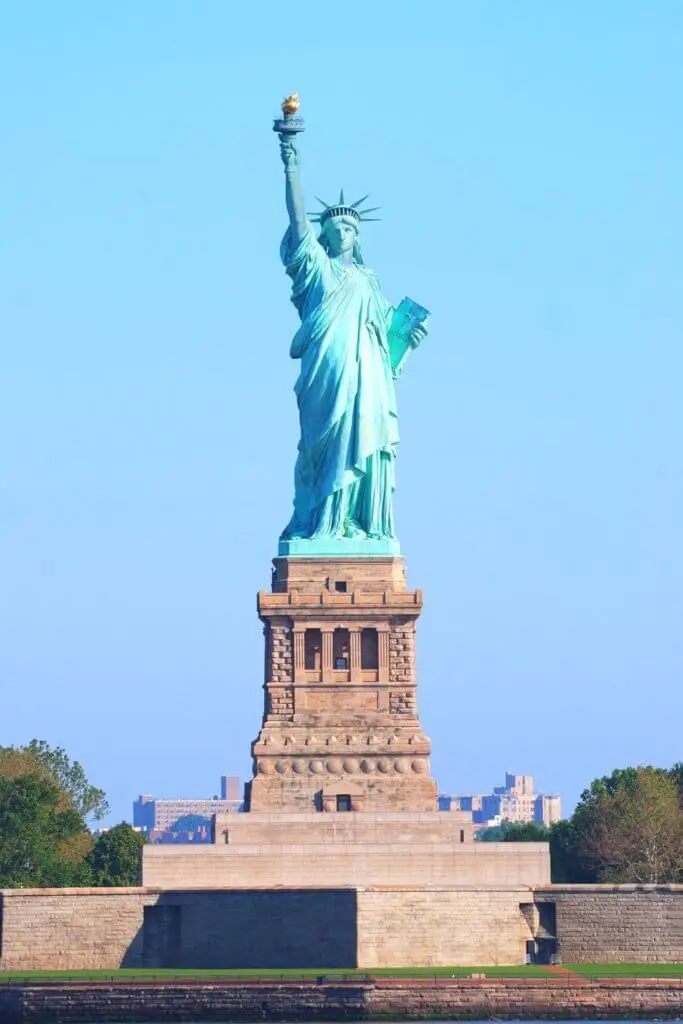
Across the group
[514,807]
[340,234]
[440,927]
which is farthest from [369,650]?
[514,807]

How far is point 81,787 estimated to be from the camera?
91688mm

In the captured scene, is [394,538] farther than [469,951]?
Yes

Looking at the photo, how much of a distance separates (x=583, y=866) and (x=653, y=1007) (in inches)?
843

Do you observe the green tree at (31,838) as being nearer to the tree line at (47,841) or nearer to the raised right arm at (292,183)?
the tree line at (47,841)

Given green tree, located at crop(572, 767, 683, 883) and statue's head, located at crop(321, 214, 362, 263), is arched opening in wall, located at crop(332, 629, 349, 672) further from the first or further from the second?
green tree, located at crop(572, 767, 683, 883)

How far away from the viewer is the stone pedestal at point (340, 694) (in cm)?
5978

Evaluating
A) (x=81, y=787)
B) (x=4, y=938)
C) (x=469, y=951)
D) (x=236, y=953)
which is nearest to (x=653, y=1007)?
(x=469, y=951)

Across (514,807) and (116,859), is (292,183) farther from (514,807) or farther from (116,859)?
(514,807)

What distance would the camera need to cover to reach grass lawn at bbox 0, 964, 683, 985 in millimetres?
53375

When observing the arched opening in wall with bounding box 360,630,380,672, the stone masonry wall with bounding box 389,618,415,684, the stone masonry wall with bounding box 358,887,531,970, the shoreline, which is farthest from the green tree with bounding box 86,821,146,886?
the shoreline

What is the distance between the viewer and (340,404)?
61781mm

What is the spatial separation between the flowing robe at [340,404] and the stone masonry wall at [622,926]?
1036 centimetres

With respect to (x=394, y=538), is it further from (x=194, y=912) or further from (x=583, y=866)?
(x=583, y=866)

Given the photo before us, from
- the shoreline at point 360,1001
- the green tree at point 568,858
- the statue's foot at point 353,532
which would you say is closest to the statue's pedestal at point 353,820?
the statue's foot at point 353,532
